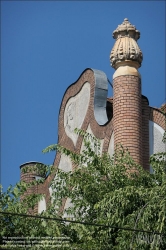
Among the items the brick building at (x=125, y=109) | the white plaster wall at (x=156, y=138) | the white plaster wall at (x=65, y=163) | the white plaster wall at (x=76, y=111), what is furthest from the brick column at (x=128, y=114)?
the white plaster wall at (x=65, y=163)

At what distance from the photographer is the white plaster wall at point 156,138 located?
14.7 metres

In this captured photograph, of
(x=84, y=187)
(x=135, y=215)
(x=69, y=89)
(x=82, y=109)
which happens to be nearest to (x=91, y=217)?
(x=84, y=187)

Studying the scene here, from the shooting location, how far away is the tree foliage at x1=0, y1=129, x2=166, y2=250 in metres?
10.7

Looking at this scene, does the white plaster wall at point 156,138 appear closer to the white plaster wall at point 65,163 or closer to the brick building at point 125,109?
the brick building at point 125,109

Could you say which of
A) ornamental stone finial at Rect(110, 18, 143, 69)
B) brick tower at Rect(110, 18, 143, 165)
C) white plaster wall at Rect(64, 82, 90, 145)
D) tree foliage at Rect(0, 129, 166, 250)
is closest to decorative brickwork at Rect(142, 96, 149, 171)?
brick tower at Rect(110, 18, 143, 165)

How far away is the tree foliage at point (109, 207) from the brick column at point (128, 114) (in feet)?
3.24

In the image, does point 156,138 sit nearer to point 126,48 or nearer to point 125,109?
point 125,109

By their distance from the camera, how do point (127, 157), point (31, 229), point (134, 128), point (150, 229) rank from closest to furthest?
point (150, 229)
point (31, 229)
point (127, 157)
point (134, 128)

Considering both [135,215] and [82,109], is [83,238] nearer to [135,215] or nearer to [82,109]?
[135,215]

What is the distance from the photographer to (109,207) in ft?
37.3

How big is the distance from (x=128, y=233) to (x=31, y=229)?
5.79ft

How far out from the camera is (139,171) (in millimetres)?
12703

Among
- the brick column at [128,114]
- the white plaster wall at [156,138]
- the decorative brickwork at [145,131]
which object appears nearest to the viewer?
the brick column at [128,114]

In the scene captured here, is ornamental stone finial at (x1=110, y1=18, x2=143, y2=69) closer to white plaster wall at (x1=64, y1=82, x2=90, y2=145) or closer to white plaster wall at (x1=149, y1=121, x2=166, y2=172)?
white plaster wall at (x1=149, y1=121, x2=166, y2=172)
